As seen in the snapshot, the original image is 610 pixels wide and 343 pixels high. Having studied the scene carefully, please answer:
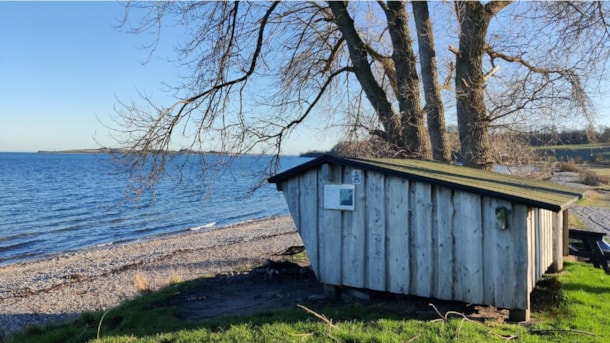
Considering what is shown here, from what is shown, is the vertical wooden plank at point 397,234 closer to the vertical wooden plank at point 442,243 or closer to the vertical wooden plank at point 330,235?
the vertical wooden plank at point 442,243

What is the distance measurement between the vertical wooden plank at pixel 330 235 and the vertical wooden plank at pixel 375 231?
49 centimetres

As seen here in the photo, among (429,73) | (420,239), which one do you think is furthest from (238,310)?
(429,73)

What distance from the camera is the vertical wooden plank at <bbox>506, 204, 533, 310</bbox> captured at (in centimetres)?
530

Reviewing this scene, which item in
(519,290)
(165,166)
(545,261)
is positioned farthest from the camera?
(165,166)

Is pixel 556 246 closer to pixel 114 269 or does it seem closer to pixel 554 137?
pixel 554 137

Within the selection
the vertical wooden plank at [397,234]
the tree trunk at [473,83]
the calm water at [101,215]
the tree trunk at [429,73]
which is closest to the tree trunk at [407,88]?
the tree trunk at [429,73]

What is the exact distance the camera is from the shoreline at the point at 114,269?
1052cm

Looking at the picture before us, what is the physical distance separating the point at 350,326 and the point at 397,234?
1645 mm

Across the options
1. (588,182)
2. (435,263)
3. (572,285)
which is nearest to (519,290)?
(435,263)

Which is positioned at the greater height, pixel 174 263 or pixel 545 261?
pixel 545 261

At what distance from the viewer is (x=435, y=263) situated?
595 cm

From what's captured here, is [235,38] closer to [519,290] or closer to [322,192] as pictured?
[322,192]

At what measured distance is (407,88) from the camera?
36.0ft

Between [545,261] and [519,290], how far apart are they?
196cm
